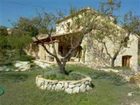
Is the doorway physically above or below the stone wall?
above

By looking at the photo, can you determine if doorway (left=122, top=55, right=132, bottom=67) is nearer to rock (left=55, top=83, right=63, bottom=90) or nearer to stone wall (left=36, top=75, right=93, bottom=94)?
stone wall (left=36, top=75, right=93, bottom=94)

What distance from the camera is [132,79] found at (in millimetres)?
16406

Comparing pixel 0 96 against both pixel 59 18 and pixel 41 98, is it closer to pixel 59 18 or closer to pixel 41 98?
pixel 41 98

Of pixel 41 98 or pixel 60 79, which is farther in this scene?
pixel 60 79

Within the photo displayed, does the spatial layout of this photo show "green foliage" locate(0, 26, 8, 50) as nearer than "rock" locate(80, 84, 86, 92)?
No

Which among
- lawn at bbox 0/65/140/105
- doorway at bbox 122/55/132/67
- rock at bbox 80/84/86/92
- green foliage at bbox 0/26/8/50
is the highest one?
green foliage at bbox 0/26/8/50

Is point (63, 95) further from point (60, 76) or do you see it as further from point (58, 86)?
point (60, 76)

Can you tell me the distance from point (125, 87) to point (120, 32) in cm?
1413

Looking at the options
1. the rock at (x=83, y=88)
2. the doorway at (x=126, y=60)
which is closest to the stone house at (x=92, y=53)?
the doorway at (x=126, y=60)

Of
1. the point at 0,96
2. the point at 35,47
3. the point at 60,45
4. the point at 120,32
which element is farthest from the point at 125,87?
the point at 35,47

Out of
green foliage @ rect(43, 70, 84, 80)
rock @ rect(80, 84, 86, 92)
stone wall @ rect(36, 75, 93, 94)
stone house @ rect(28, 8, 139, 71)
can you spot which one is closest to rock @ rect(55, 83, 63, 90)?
stone wall @ rect(36, 75, 93, 94)

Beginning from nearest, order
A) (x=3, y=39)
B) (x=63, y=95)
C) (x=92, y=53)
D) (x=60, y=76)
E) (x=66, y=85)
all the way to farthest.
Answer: (x=63, y=95) → (x=66, y=85) → (x=60, y=76) → (x=92, y=53) → (x=3, y=39)

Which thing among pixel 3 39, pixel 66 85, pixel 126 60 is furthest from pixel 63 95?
pixel 3 39

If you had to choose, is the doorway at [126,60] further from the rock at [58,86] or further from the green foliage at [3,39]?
the rock at [58,86]
